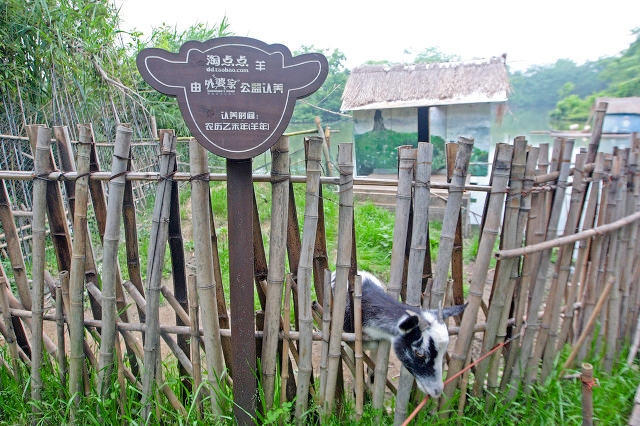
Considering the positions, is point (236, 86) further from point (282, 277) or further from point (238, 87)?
point (282, 277)

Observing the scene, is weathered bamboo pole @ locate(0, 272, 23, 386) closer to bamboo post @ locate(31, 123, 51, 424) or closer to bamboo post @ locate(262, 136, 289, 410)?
bamboo post @ locate(31, 123, 51, 424)

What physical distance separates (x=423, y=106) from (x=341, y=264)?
8646mm

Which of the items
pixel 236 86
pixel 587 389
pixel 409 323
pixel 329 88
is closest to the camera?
pixel 587 389

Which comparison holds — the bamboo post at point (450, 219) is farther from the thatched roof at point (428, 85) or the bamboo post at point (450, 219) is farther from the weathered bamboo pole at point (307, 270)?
the thatched roof at point (428, 85)

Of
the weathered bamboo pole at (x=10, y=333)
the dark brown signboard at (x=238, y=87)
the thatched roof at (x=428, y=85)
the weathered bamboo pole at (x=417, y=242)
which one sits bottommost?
the weathered bamboo pole at (x=10, y=333)

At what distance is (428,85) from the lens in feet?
33.2

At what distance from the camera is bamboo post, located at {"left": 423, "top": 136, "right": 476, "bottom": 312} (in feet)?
7.11

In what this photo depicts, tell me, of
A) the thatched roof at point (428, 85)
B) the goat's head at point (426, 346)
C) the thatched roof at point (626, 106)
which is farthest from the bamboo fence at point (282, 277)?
the thatched roof at point (626, 106)

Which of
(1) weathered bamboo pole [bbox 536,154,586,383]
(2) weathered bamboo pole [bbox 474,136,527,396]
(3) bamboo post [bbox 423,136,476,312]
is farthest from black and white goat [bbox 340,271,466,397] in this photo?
(1) weathered bamboo pole [bbox 536,154,586,383]

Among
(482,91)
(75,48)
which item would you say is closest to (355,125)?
(482,91)

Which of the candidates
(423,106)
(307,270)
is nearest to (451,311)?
(307,270)

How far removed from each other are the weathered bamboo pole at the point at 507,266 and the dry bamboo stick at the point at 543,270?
0.68 ft

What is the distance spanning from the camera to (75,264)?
2.30 metres

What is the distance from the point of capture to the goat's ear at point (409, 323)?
213 cm
